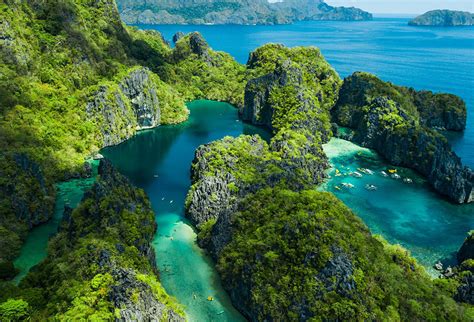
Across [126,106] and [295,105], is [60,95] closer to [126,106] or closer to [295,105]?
[126,106]

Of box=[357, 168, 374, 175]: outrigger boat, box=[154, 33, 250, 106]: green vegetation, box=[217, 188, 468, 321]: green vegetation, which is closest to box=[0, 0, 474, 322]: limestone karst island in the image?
box=[217, 188, 468, 321]: green vegetation

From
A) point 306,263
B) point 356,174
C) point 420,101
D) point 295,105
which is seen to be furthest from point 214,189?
point 420,101

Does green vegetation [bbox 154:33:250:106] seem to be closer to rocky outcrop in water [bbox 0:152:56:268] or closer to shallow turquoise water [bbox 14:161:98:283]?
shallow turquoise water [bbox 14:161:98:283]

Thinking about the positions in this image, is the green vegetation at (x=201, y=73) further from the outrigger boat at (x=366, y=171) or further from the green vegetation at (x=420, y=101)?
the outrigger boat at (x=366, y=171)

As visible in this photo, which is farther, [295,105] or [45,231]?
[295,105]

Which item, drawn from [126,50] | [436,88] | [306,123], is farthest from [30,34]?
[436,88]
